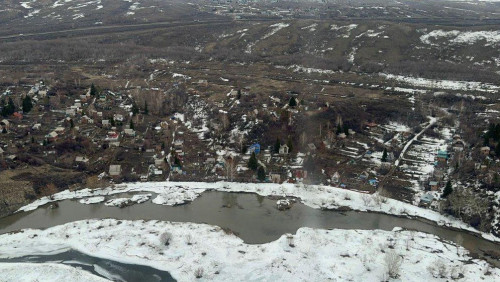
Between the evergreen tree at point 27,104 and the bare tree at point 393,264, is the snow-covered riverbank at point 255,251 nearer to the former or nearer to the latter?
the bare tree at point 393,264

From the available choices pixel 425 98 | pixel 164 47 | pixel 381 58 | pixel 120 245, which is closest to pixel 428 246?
pixel 120 245

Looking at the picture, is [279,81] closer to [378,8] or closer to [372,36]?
[372,36]

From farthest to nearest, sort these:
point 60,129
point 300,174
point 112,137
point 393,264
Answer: point 60,129 < point 112,137 < point 300,174 < point 393,264

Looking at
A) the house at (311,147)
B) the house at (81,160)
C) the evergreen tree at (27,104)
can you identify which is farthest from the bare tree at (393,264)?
the evergreen tree at (27,104)

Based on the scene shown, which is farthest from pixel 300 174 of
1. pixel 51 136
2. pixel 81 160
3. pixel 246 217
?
pixel 51 136

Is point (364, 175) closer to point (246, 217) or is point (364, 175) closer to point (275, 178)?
point (275, 178)

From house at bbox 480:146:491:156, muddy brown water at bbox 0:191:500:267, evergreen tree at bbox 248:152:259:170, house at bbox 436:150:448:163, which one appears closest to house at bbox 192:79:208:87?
evergreen tree at bbox 248:152:259:170
